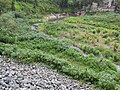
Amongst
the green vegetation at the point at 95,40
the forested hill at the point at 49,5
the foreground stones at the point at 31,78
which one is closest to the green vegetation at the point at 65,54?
the green vegetation at the point at 95,40

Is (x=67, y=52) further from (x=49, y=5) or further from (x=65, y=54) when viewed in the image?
(x=49, y=5)

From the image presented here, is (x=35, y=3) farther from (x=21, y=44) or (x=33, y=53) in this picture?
(x=33, y=53)

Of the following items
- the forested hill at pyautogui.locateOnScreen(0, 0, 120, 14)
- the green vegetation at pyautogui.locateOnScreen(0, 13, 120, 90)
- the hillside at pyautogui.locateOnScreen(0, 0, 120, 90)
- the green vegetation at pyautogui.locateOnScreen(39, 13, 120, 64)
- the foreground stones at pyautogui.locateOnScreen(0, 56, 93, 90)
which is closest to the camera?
the foreground stones at pyautogui.locateOnScreen(0, 56, 93, 90)

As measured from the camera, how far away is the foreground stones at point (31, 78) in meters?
25.4

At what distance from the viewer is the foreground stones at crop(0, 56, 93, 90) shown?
25.4 meters

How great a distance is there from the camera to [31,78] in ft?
94.2

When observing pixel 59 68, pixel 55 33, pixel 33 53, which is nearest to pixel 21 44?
pixel 33 53

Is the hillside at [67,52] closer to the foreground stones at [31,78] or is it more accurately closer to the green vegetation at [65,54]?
the green vegetation at [65,54]

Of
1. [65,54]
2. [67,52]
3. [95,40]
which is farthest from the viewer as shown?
[95,40]

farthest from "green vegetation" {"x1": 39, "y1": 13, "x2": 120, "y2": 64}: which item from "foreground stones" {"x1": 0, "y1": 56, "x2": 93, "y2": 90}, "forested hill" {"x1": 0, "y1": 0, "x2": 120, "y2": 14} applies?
"forested hill" {"x1": 0, "y1": 0, "x2": 120, "y2": 14}

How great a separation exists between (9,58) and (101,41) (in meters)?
35.2

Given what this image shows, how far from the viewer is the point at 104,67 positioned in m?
40.7

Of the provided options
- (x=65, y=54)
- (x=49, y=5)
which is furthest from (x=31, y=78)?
(x=49, y=5)

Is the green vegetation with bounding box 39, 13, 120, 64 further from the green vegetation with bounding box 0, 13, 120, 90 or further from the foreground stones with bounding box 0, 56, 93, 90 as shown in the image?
the foreground stones with bounding box 0, 56, 93, 90
